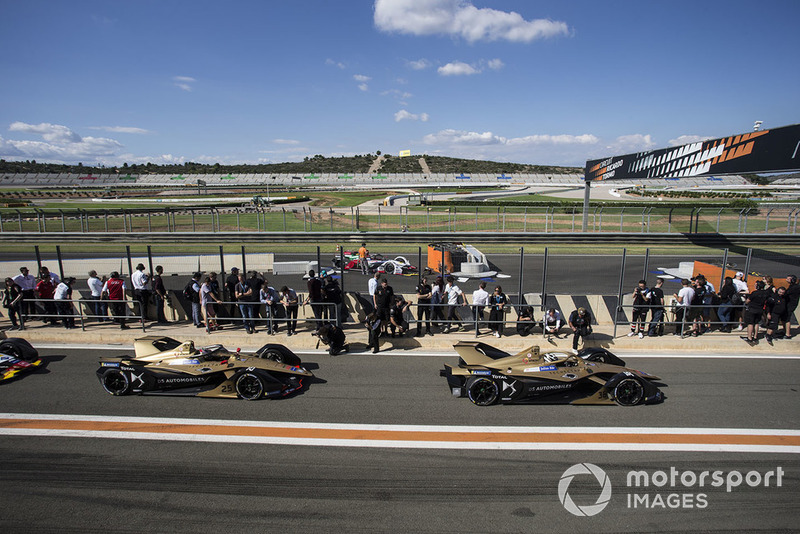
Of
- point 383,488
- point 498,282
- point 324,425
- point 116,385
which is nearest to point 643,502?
point 383,488

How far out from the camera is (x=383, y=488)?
18.0ft

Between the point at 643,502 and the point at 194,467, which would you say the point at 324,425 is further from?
the point at 643,502

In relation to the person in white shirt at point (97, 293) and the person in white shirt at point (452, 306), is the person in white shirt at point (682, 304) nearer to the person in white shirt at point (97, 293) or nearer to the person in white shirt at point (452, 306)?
the person in white shirt at point (452, 306)

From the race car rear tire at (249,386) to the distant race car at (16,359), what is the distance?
475cm

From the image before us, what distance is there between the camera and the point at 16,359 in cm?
871

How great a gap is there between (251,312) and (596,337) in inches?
330

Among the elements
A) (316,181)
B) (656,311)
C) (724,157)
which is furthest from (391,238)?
(316,181)

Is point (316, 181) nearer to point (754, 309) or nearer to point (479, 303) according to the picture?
point (479, 303)

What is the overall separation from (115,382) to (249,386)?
2.49m

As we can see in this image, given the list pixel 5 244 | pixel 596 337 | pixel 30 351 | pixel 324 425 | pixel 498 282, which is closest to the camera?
pixel 324 425

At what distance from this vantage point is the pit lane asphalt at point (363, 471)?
4938 millimetres

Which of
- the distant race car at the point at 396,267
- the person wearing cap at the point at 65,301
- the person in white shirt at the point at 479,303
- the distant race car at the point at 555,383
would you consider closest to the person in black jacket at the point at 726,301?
the distant race car at the point at 555,383
